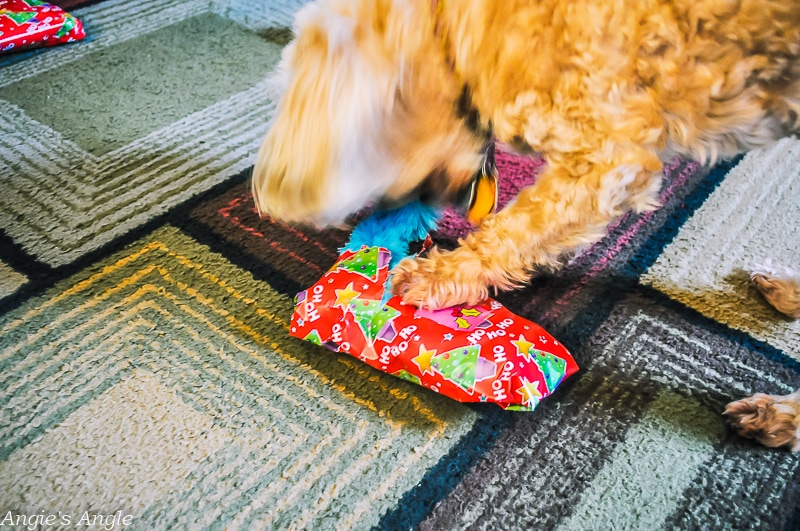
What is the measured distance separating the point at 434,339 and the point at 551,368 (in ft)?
0.58

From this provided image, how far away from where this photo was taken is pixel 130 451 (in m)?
0.80

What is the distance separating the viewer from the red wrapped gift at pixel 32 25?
1.57 metres

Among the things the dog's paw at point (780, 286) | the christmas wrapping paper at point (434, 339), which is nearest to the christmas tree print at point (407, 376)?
the christmas wrapping paper at point (434, 339)

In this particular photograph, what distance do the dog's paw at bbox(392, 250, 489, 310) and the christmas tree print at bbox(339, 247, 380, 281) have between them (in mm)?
41

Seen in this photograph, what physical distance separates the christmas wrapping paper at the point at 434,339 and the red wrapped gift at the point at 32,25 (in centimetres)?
130

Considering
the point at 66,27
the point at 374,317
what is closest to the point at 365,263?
the point at 374,317

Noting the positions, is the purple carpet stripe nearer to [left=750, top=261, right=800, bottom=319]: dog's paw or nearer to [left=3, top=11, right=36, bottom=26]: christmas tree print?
[left=750, top=261, right=800, bottom=319]: dog's paw

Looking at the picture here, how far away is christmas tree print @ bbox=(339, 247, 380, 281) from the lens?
36.3 inches

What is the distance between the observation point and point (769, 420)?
32.5 inches

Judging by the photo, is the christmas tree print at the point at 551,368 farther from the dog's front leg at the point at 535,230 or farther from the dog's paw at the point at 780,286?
the dog's paw at the point at 780,286

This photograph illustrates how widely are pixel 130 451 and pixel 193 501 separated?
128mm

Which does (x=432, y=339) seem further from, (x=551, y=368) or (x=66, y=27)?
(x=66, y=27)

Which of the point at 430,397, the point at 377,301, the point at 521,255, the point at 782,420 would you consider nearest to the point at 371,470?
the point at 430,397

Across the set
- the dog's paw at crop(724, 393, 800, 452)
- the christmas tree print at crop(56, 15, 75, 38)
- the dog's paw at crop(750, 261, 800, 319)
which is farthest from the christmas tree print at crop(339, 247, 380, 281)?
the christmas tree print at crop(56, 15, 75, 38)
